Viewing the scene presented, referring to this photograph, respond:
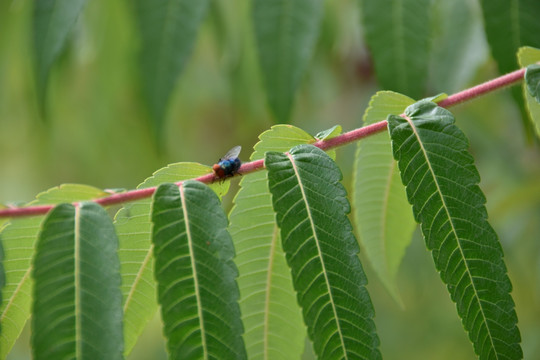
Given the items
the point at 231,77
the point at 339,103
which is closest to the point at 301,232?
the point at 231,77

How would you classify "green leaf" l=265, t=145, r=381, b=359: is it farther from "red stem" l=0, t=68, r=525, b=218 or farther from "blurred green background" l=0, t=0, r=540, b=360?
"blurred green background" l=0, t=0, r=540, b=360

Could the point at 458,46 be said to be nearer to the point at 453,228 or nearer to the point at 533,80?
the point at 533,80

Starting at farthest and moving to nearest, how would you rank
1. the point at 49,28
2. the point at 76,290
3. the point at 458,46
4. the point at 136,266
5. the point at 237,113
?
the point at 237,113, the point at 458,46, the point at 49,28, the point at 136,266, the point at 76,290

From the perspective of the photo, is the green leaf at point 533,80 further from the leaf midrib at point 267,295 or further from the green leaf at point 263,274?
the leaf midrib at point 267,295

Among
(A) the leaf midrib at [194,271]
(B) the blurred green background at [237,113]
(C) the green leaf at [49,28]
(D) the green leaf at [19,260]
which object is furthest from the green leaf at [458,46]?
(D) the green leaf at [19,260]

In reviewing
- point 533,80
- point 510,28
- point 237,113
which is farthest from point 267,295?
point 237,113
